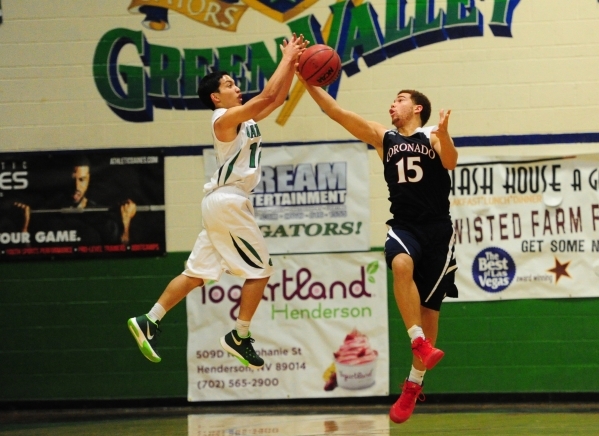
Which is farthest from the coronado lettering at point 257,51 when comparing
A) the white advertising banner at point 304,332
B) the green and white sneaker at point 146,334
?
the green and white sneaker at point 146,334

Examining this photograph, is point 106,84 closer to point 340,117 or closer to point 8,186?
point 8,186

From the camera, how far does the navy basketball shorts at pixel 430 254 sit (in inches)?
246

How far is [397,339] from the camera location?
28.8 feet

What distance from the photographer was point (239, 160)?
21.1ft

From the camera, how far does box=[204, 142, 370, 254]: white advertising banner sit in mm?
8766

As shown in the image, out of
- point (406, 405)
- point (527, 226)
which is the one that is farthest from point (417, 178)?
point (527, 226)

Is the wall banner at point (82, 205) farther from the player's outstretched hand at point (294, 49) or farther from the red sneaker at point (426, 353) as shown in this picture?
the red sneaker at point (426, 353)

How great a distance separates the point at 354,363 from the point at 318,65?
134 inches

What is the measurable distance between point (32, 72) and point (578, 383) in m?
5.86

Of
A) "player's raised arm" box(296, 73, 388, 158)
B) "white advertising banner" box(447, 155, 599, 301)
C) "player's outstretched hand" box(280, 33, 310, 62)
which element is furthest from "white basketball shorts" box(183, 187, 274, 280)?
"white advertising banner" box(447, 155, 599, 301)

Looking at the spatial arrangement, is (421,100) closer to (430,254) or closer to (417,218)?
(417,218)

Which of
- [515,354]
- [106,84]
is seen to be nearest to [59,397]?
[106,84]

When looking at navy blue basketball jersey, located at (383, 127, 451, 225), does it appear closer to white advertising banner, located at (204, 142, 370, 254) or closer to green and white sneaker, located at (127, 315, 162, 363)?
green and white sneaker, located at (127, 315, 162, 363)

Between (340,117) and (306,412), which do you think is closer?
(340,117)
